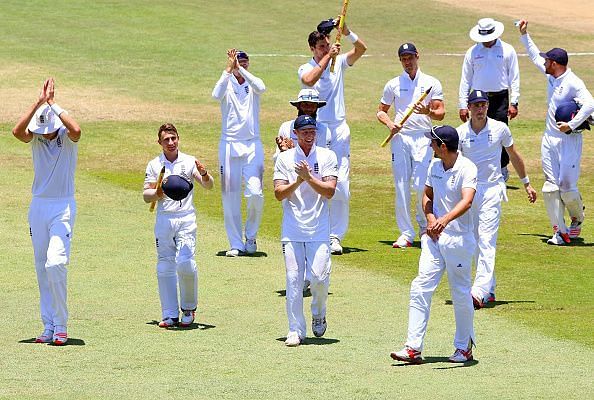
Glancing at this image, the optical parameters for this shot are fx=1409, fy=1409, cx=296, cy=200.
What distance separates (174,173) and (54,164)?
1.44m

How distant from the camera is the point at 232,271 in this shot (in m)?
18.3

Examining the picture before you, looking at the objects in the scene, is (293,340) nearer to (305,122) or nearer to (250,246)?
(305,122)

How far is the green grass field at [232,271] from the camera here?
505 inches

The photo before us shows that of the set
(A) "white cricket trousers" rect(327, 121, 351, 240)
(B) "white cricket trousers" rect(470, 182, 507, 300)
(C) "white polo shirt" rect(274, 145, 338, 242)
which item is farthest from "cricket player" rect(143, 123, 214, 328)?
(A) "white cricket trousers" rect(327, 121, 351, 240)

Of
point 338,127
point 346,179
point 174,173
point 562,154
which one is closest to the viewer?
point 174,173

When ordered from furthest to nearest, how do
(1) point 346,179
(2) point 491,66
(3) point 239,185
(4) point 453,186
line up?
(2) point 491,66
(3) point 239,185
(1) point 346,179
(4) point 453,186

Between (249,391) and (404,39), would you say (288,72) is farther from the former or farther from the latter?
(249,391)

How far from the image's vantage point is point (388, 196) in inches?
950

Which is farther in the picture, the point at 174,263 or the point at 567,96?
the point at 567,96

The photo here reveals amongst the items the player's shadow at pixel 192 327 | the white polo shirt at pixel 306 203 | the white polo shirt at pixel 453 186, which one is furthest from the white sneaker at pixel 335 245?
the white polo shirt at pixel 453 186

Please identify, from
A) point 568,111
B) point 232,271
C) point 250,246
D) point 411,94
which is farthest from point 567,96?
point 232,271

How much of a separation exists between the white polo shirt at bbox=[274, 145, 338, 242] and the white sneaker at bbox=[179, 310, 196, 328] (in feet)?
5.13

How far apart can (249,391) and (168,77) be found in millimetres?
23070

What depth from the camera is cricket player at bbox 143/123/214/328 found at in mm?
15133
